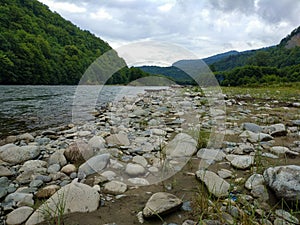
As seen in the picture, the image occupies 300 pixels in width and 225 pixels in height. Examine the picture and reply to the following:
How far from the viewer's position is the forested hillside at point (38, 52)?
2902 centimetres

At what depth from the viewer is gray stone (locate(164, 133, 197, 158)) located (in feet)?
9.05

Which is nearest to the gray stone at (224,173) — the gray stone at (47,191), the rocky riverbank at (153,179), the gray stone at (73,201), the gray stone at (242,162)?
the rocky riverbank at (153,179)

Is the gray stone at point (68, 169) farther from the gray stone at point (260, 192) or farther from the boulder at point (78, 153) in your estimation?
the gray stone at point (260, 192)

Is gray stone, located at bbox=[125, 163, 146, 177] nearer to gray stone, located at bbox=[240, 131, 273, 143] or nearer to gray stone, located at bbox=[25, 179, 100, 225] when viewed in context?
gray stone, located at bbox=[25, 179, 100, 225]

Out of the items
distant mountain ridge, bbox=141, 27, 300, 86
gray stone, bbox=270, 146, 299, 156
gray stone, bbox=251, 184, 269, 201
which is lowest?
gray stone, bbox=251, 184, 269, 201

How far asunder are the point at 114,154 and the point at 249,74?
39.6 metres

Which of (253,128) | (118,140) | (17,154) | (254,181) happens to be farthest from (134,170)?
(253,128)

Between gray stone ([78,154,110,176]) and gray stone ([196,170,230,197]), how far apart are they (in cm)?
110

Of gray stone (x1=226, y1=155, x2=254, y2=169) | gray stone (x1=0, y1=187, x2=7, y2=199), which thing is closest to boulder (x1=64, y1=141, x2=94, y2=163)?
gray stone (x1=0, y1=187, x2=7, y2=199)

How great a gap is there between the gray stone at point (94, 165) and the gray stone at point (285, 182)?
1.66 metres

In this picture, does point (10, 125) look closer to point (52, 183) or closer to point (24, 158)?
point (24, 158)

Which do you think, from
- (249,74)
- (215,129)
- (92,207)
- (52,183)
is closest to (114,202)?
(92,207)

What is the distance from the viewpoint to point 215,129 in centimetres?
411

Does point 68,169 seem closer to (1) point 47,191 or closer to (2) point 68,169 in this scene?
(2) point 68,169
